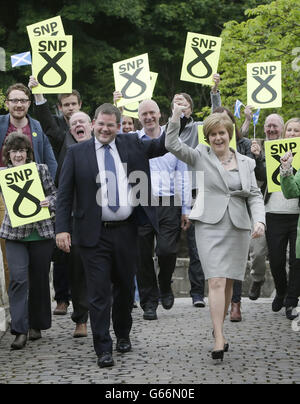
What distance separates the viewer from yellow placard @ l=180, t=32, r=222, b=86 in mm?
11539

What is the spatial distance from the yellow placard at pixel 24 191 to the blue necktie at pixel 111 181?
1060 millimetres

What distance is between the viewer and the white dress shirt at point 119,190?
8.02 meters

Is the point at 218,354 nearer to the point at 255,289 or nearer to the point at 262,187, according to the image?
the point at 262,187

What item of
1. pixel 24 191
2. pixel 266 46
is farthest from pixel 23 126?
pixel 266 46

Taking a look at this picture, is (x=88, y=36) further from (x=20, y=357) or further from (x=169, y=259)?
(x=20, y=357)

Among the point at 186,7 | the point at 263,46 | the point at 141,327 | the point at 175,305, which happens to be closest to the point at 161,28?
the point at 186,7

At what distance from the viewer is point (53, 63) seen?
35.6 feet

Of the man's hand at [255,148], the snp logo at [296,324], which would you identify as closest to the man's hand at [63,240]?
the snp logo at [296,324]

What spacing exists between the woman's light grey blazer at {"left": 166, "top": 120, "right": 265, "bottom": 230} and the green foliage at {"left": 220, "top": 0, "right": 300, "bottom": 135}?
11799mm

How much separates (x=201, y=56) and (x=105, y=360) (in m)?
5.09

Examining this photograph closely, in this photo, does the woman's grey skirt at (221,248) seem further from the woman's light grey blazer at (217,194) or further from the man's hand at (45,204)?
the man's hand at (45,204)

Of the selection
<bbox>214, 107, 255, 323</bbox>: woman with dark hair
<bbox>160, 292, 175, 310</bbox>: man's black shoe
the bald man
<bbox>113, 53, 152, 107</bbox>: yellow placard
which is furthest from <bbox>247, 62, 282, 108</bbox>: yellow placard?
<bbox>160, 292, 175, 310</bbox>: man's black shoe

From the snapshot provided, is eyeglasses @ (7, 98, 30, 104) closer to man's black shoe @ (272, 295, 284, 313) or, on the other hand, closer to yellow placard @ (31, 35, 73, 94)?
yellow placard @ (31, 35, 73, 94)

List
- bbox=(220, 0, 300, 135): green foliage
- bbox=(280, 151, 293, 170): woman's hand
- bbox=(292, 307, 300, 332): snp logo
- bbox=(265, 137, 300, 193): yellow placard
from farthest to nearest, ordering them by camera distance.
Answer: bbox=(220, 0, 300, 135): green foliage < bbox=(265, 137, 300, 193): yellow placard < bbox=(292, 307, 300, 332): snp logo < bbox=(280, 151, 293, 170): woman's hand
